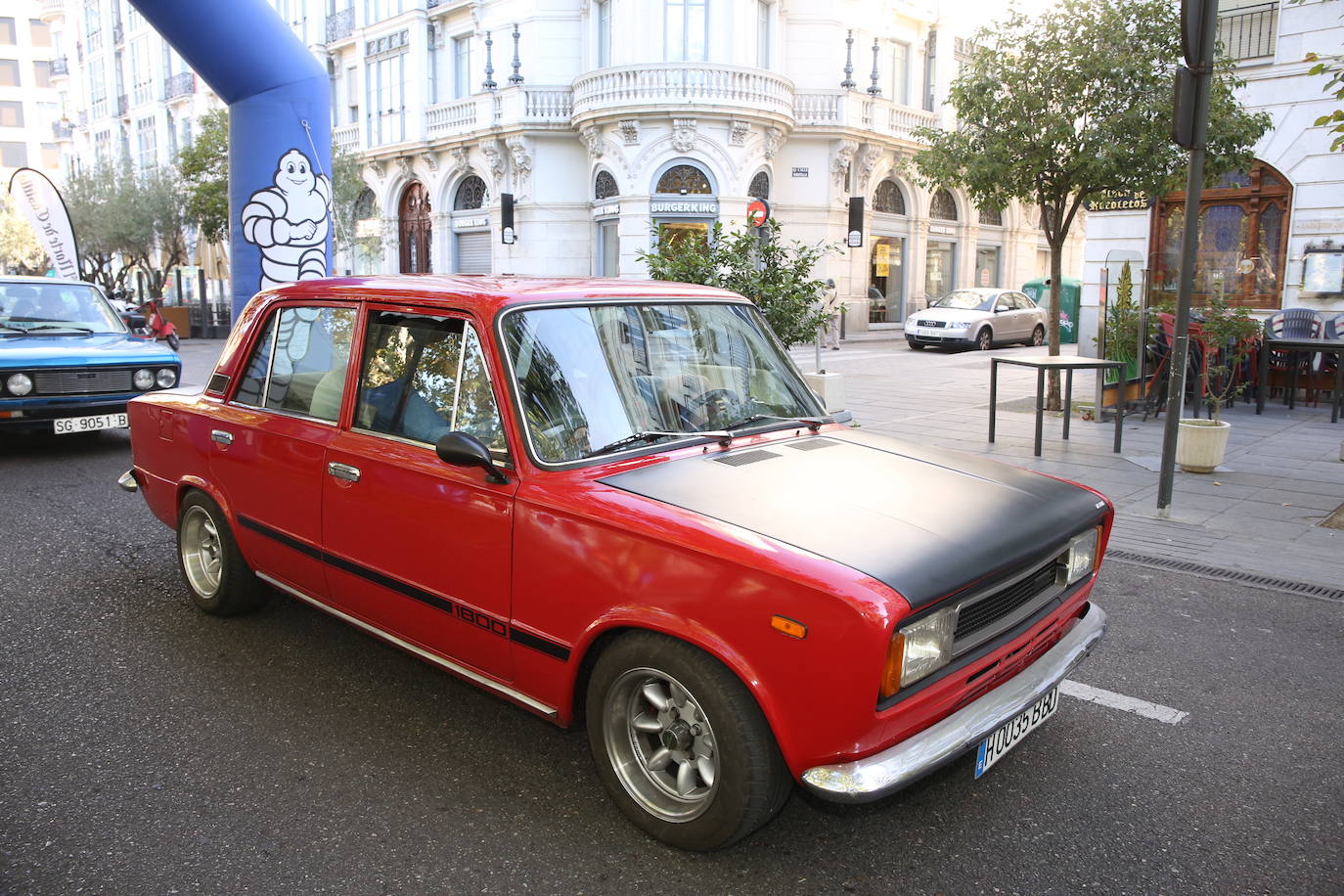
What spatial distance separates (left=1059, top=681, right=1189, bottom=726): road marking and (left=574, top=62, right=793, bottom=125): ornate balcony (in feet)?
81.7

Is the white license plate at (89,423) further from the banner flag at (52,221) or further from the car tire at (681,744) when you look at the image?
the banner flag at (52,221)

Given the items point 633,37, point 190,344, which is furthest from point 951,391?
point 190,344

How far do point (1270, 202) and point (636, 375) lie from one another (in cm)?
1399

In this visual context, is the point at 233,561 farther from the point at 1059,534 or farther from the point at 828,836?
the point at 1059,534

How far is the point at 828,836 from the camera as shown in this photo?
3055 millimetres

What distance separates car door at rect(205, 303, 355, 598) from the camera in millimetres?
4039

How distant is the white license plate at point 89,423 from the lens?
29.7ft

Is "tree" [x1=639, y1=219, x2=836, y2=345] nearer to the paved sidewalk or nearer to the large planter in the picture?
the paved sidewalk

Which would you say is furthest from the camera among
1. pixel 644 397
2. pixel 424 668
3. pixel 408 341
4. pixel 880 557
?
pixel 424 668

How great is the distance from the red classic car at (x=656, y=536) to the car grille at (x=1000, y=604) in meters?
0.01

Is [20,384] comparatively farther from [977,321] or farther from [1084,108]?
[977,321]

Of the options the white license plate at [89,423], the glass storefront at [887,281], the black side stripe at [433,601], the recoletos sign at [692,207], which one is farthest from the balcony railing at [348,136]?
the black side stripe at [433,601]

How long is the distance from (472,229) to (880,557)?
32440 millimetres

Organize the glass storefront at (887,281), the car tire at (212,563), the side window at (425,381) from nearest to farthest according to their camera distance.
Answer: the side window at (425,381) < the car tire at (212,563) < the glass storefront at (887,281)
